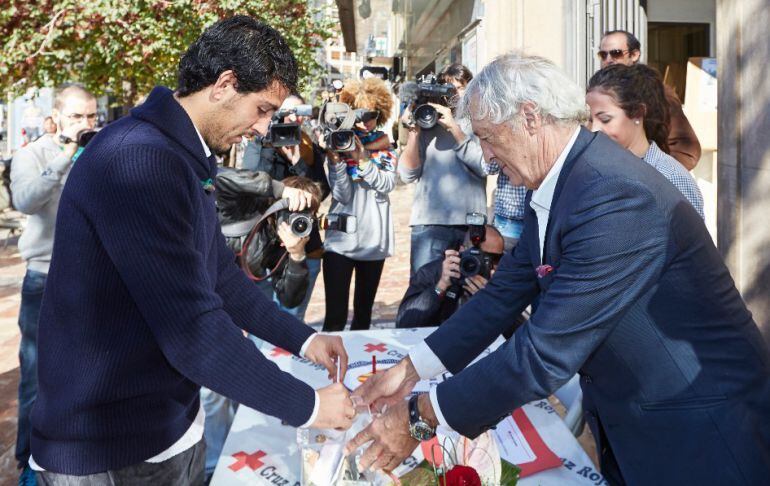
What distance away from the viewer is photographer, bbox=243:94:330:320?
4.44 m

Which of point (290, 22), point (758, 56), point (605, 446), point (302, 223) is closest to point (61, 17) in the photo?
point (290, 22)

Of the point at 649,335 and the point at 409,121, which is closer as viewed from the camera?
the point at 649,335

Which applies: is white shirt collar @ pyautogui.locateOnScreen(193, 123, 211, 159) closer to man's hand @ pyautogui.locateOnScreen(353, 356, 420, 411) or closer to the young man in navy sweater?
the young man in navy sweater

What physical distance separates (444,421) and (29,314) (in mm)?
2802

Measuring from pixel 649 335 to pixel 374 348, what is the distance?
4.81 feet

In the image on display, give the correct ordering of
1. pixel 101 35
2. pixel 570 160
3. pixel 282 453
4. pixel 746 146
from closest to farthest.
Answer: pixel 570 160
pixel 282 453
pixel 746 146
pixel 101 35

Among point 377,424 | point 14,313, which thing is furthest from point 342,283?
point 14,313

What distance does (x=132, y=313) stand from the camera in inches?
69.7

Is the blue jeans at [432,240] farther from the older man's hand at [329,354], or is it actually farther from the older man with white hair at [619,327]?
the older man with white hair at [619,327]

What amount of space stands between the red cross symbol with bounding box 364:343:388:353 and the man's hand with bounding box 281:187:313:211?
1008 mm

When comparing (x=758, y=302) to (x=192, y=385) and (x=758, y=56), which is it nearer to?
(x=758, y=56)

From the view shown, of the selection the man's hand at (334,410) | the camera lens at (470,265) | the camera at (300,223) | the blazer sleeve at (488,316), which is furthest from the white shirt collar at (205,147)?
the camera at (300,223)

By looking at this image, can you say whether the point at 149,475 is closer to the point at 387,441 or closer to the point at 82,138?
the point at 387,441

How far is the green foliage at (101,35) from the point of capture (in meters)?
11.2
